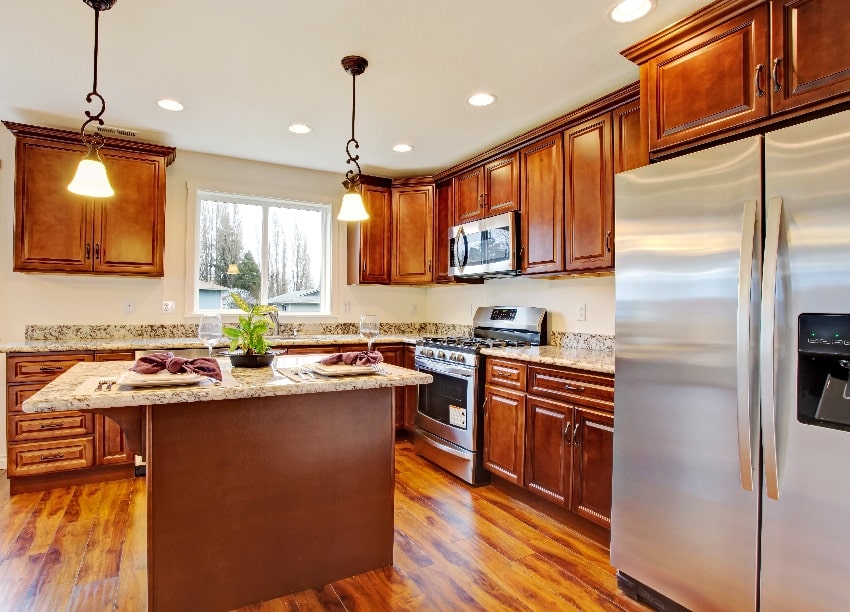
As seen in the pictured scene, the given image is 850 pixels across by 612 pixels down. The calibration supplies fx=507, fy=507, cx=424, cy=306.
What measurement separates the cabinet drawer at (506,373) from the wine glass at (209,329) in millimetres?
1686

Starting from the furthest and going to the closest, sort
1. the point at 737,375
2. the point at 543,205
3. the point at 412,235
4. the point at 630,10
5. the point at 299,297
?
the point at 299,297, the point at 412,235, the point at 543,205, the point at 630,10, the point at 737,375

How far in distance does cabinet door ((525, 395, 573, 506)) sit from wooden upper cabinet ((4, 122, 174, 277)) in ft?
9.39

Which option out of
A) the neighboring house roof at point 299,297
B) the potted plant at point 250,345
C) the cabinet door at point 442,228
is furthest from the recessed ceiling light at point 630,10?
the neighboring house roof at point 299,297

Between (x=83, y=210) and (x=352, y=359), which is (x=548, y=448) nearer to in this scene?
(x=352, y=359)

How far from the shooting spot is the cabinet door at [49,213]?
334 cm

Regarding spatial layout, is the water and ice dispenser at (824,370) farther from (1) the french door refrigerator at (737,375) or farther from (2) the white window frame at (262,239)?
(2) the white window frame at (262,239)

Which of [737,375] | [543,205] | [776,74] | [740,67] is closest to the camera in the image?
[737,375]

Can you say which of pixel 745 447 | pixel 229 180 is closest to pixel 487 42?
pixel 745 447

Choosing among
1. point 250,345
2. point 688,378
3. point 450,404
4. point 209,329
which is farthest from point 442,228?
point 688,378

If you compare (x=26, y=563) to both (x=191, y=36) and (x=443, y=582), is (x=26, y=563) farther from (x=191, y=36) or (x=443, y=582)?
(x=191, y=36)

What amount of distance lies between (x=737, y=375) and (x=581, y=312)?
1798 mm

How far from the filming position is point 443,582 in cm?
214

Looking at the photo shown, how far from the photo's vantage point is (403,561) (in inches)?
90.2

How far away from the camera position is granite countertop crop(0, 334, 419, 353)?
316 cm
